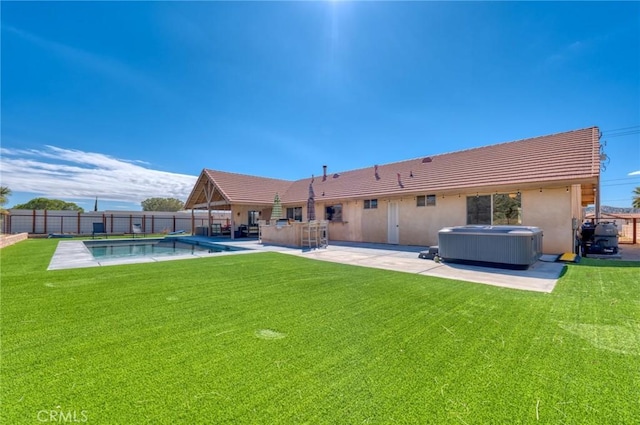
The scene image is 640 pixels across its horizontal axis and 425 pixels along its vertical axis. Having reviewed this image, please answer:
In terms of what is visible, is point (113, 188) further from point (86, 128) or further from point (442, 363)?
point (442, 363)

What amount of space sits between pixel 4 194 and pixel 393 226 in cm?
2793

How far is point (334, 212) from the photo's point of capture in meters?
17.0

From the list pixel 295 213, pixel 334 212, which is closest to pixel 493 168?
pixel 334 212

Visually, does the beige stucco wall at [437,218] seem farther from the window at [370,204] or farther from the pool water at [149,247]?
the pool water at [149,247]

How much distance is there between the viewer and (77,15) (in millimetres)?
8023

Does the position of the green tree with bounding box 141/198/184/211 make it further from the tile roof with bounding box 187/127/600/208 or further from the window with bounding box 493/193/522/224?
the window with bounding box 493/193/522/224

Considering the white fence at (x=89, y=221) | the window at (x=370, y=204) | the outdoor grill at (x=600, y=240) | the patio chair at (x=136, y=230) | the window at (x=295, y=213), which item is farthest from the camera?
the patio chair at (x=136, y=230)

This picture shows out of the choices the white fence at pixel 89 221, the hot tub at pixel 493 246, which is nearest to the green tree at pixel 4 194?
the white fence at pixel 89 221

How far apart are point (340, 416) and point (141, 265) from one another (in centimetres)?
750

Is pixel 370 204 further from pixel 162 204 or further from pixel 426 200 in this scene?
pixel 162 204

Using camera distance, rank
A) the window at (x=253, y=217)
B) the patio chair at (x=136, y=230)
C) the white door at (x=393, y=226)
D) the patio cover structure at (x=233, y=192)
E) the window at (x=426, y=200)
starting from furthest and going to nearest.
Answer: the patio chair at (x=136, y=230)
the window at (x=253, y=217)
the patio cover structure at (x=233, y=192)
the white door at (x=393, y=226)
the window at (x=426, y=200)

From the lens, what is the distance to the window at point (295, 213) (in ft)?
63.5

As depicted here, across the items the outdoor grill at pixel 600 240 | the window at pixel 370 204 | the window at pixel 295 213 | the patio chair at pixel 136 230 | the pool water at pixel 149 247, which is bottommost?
the pool water at pixel 149 247

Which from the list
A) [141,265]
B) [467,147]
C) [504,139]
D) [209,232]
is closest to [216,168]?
[209,232]
